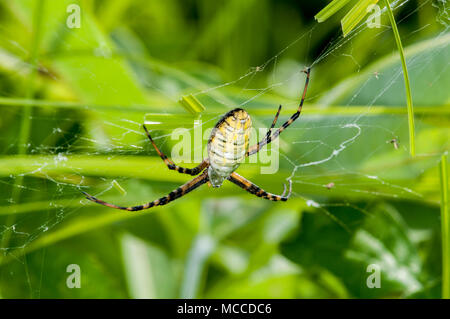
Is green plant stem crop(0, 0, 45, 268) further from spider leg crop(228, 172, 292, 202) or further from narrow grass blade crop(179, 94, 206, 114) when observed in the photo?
spider leg crop(228, 172, 292, 202)

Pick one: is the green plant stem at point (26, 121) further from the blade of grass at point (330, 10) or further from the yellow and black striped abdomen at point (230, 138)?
the blade of grass at point (330, 10)

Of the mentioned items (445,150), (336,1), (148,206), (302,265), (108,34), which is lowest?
(302,265)

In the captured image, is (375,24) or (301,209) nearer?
(375,24)

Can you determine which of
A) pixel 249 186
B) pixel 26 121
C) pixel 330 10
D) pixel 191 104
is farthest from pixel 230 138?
pixel 26 121

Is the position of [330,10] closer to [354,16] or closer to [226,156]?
[354,16]

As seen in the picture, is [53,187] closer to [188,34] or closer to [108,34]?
[108,34]

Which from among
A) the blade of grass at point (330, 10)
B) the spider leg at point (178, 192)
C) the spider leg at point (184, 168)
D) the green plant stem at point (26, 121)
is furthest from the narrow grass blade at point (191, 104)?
the green plant stem at point (26, 121)
